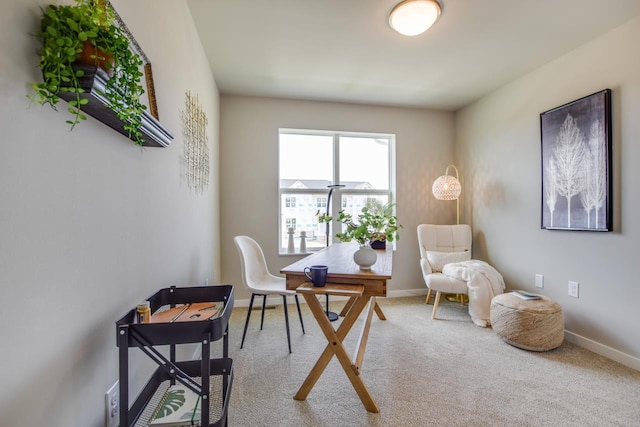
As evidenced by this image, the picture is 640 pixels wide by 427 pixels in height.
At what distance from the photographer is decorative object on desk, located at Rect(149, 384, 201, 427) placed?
99 centimetres

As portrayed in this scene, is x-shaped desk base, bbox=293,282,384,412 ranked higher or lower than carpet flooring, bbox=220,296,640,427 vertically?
higher

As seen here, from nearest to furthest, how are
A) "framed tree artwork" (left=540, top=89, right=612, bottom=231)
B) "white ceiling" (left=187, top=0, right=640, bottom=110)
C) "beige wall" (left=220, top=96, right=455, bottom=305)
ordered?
1. "white ceiling" (left=187, top=0, right=640, bottom=110)
2. "framed tree artwork" (left=540, top=89, right=612, bottom=231)
3. "beige wall" (left=220, top=96, right=455, bottom=305)

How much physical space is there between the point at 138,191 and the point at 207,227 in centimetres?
152

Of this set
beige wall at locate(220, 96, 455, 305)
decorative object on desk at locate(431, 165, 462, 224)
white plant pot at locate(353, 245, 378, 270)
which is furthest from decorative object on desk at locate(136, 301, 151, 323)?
decorative object on desk at locate(431, 165, 462, 224)

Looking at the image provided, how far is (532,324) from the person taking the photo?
2.28 meters

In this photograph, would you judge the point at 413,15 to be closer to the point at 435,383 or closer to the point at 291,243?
the point at 435,383

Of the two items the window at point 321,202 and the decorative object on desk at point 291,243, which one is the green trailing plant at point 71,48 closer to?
the decorative object on desk at point 291,243

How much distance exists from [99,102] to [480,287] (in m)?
3.12

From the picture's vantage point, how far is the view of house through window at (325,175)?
3736 mm

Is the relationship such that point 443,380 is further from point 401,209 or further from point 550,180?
point 401,209

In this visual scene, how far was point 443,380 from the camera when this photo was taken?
193 cm

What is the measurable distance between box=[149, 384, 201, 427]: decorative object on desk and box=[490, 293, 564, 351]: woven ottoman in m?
2.36

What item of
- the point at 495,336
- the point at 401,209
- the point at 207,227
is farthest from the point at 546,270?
the point at 207,227

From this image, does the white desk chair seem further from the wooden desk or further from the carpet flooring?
the wooden desk
